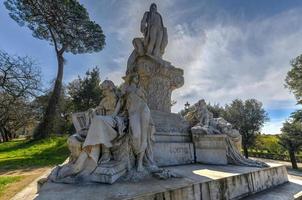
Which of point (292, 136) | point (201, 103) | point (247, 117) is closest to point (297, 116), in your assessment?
point (292, 136)

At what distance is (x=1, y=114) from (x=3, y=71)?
13.5ft

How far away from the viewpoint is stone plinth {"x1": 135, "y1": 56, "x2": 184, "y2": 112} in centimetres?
582

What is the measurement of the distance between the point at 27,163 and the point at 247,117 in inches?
1164

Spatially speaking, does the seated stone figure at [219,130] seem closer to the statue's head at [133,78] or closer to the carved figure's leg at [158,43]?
the carved figure's leg at [158,43]

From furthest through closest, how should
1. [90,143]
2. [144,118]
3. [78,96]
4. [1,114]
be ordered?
[78,96], [1,114], [144,118], [90,143]

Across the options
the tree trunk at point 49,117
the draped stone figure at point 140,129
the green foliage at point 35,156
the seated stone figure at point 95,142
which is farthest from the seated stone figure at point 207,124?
the tree trunk at point 49,117

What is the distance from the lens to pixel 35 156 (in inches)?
516

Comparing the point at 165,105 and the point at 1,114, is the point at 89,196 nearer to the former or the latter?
the point at 165,105

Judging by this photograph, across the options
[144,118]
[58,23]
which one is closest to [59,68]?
[58,23]

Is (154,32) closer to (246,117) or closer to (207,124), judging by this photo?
(207,124)

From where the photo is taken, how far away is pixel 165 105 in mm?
6062

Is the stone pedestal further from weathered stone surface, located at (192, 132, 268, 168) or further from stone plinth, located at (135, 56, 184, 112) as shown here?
stone plinth, located at (135, 56, 184, 112)

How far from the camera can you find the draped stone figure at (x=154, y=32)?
6.39 meters

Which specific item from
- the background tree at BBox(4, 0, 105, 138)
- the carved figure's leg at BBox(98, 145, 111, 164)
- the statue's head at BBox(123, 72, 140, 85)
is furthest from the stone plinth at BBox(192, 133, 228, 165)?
the background tree at BBox(4, 0, 105, 138)
